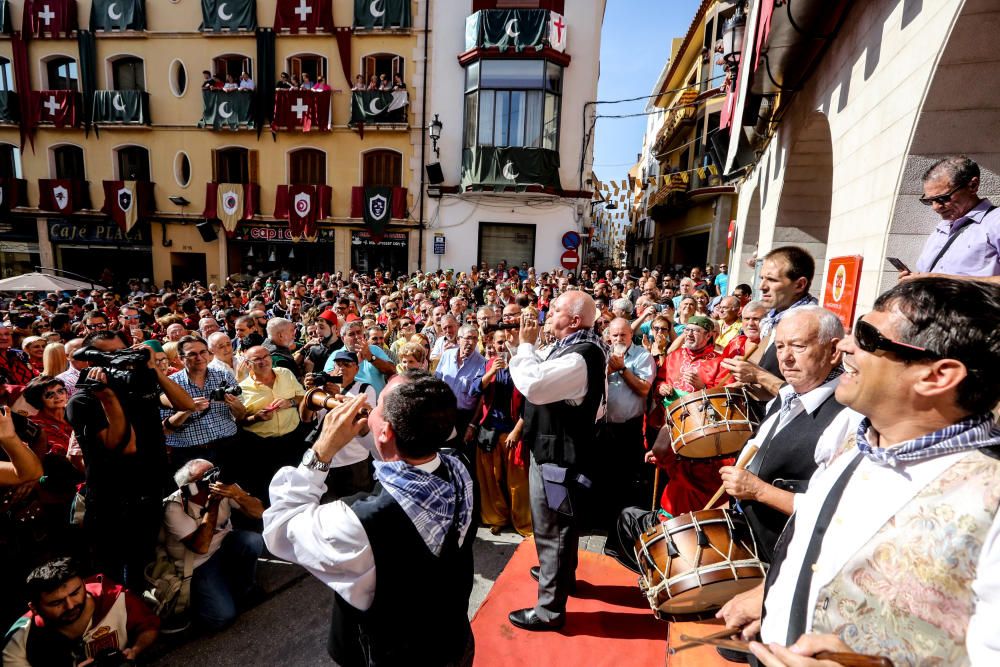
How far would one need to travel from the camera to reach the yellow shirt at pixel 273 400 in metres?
4.18

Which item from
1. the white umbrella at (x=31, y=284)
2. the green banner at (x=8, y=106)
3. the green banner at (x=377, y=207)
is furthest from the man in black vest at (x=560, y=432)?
the green banner at (x=8, y=106)

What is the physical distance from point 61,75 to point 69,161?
3110mm

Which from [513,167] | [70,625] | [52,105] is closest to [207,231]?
[52,105]

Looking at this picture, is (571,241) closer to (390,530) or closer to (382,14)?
(382,14)

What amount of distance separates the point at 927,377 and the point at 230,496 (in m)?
3.63

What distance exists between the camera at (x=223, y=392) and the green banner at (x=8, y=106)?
22455mm

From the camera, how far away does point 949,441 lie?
46.1 inches

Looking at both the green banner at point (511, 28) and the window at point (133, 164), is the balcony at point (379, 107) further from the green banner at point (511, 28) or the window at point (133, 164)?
the window at point (133, 164)

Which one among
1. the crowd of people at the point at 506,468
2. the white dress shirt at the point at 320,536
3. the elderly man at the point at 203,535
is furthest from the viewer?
the elderly man at the point at 203,535

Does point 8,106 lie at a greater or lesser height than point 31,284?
greater

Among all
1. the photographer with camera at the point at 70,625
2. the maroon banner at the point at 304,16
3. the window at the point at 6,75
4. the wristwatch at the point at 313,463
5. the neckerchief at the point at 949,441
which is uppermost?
the maroon banner at the point at 304,16

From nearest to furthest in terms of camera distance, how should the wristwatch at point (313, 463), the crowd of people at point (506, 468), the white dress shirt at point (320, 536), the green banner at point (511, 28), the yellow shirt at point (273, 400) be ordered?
the crowd of people at point (506, 468)
the white dress shirt at point (320, 536)
the wristwatch at point (313, 463)
the yellow shirt at point (273, 400)
the green banner at point (511, 28)

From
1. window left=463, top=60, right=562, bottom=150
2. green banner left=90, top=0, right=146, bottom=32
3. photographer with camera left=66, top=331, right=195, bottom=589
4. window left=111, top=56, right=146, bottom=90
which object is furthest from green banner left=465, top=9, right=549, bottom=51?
photographer with camera left=66, top=331, right=195, bottom=589

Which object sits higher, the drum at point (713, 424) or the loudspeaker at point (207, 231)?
the loudspeaker at point (207, 231)
